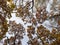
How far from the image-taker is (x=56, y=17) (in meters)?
4.58

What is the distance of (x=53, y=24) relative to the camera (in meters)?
4.77

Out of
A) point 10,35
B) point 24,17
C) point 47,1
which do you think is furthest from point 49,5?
point 10,35

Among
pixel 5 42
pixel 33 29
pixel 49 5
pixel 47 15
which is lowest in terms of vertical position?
pixel 5 42

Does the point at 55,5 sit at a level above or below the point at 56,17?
above

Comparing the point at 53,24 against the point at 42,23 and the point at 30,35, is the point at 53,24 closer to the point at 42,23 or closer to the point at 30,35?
the point at 42,23

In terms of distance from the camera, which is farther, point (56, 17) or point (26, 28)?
point (26, 28)

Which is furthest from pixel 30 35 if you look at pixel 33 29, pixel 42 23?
pixel 42 23

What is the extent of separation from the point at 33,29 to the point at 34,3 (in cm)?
86

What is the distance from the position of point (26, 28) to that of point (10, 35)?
1.87 ft

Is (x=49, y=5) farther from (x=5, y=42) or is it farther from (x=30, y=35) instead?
(x=5, y=42)

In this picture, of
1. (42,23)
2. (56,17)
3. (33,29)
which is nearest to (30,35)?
(33,29)

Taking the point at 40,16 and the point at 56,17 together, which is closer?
the point at 56,17

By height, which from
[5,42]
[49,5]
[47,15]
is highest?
[49,5]

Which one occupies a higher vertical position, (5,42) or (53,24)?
(53,24)
